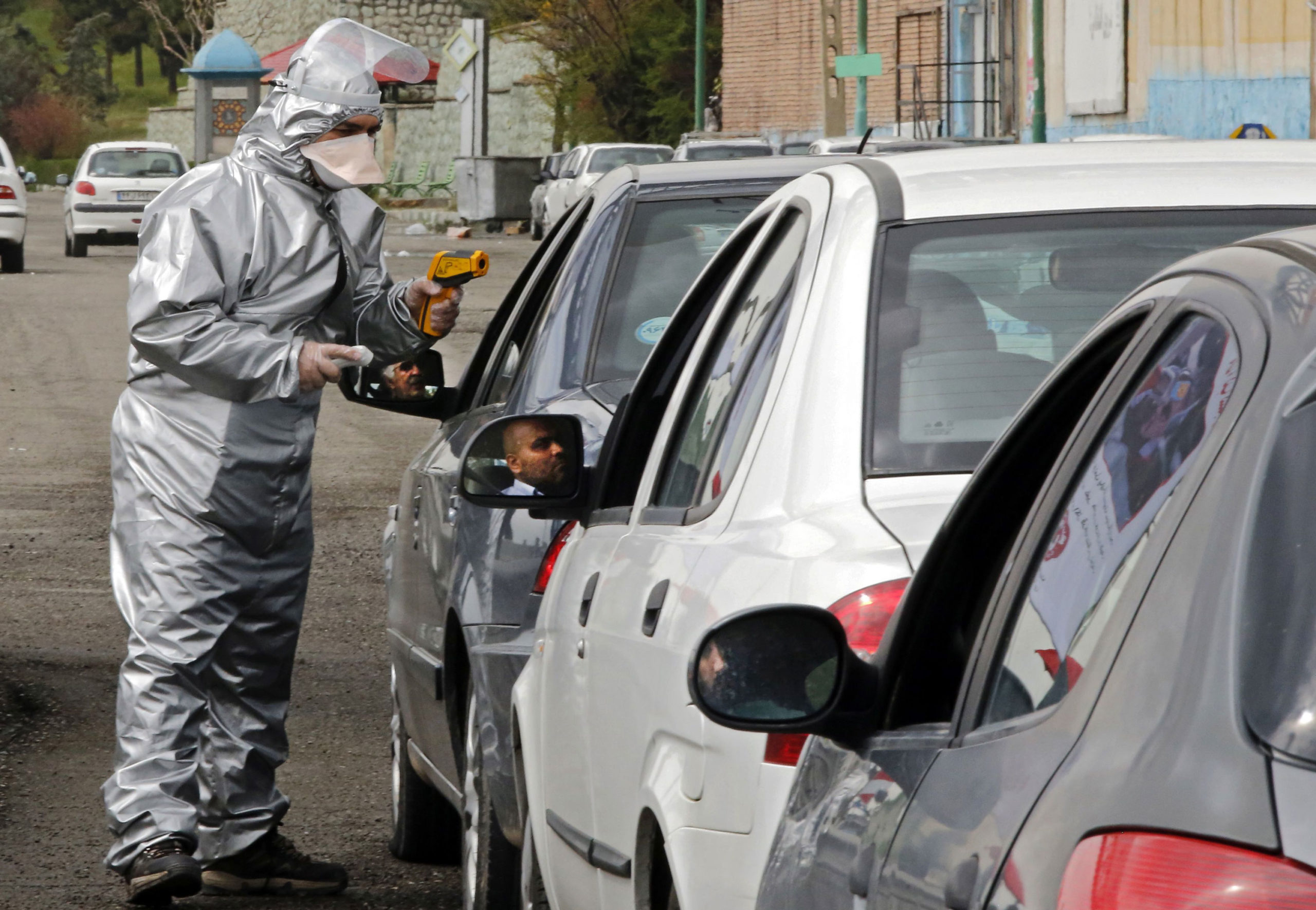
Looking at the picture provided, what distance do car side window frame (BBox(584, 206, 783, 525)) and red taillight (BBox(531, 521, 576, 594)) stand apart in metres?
0.28

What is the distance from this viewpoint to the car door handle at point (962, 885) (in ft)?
5.68

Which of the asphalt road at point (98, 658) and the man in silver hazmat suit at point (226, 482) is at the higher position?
the man in silver hazmat suit at point (226, 482)

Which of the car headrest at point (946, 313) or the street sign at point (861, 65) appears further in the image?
the street sign at point (861, 65)

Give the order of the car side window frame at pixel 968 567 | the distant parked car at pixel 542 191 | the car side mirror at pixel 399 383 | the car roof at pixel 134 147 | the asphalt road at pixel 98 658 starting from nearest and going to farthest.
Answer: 1. the car side window frame at pixel 968 567
2. the asphalt road at pixel 98 658
3. the car side mirror at pixel 399 383
4. the car roof at pixel 134 147
5. the distant parked car at pixel 542 191

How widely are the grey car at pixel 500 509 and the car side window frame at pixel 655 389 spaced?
177mm

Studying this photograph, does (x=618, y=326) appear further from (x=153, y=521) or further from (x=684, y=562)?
(x=684, y=562)

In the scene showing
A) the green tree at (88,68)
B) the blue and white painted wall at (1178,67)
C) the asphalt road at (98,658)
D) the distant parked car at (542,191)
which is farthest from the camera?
the green tree at (88,68)

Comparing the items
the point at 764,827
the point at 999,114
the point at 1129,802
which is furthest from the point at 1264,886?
the point at 999,114

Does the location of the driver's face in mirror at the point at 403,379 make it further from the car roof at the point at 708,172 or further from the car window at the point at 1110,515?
the car window at the point at 1110,515

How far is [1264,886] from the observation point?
135cm

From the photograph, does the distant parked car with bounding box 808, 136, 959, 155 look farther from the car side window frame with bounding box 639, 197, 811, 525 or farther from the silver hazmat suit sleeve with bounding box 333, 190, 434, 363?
the car side window frame with bounding box 639, 197, 811, 525

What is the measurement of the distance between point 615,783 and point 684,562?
348 millimetres

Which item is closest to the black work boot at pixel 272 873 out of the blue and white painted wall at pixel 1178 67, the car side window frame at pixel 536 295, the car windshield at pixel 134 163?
the car side window frame at pixel 536 295

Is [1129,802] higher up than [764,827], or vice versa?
[1129,802]
